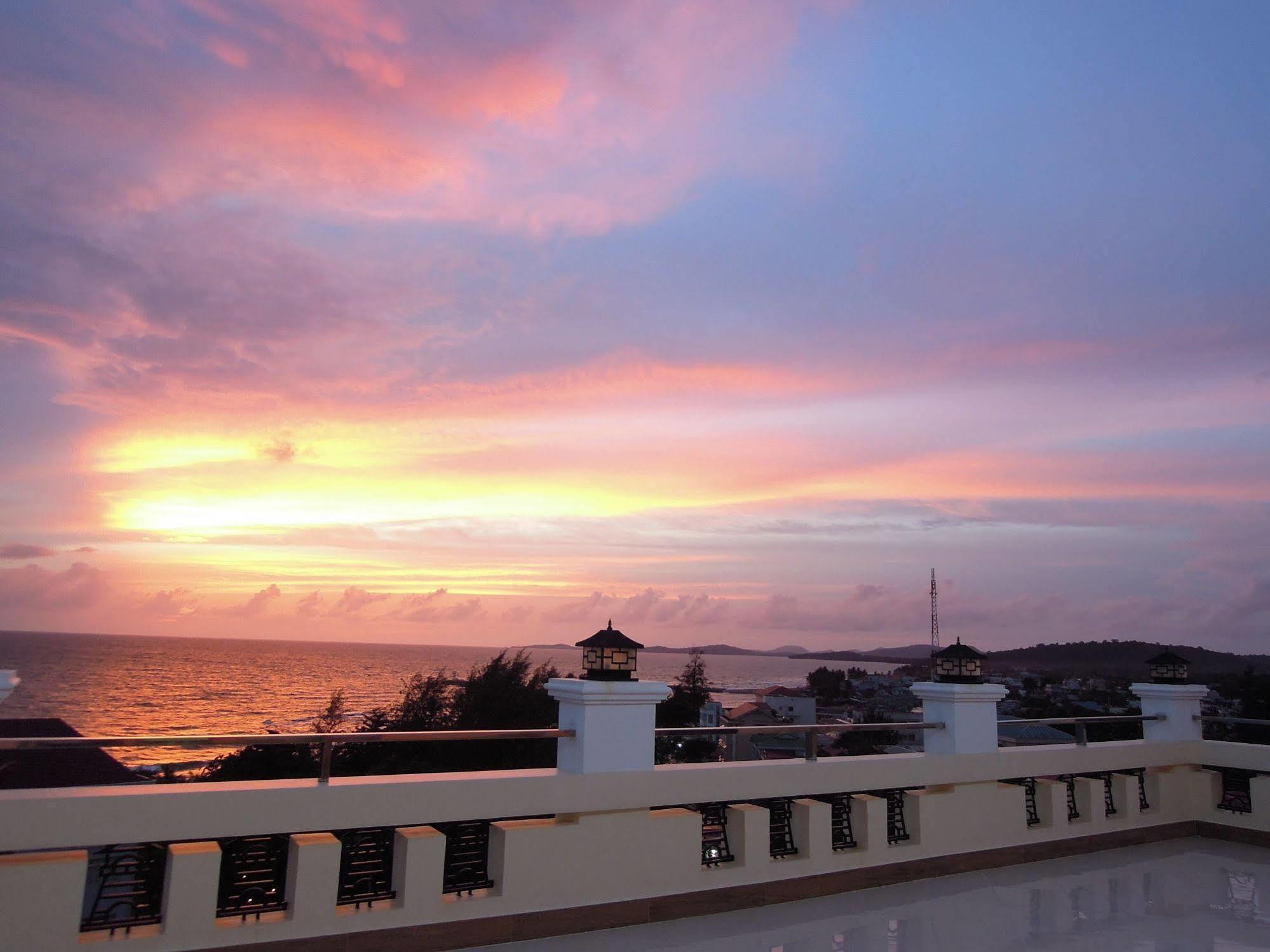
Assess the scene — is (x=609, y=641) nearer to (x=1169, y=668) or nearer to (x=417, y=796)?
(x=417, y=796)

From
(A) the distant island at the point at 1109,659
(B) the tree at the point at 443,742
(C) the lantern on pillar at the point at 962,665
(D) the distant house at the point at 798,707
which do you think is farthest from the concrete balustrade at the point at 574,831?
(B) the tree at the point at 443,742

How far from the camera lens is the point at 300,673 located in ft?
257

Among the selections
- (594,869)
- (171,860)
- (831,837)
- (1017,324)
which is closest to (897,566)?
(1017,324)

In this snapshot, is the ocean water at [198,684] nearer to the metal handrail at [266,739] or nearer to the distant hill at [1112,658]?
the metal handrail at [266,739]

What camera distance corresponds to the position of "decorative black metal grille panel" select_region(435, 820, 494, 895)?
3.67 meters

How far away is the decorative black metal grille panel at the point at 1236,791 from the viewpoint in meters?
6.46

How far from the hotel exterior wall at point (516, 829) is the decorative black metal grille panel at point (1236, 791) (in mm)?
1637

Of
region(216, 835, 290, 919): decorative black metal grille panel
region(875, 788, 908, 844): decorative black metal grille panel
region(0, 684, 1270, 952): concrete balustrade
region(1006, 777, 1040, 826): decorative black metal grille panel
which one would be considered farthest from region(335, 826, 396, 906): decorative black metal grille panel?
region(1006, 777, 1040, 826): decorative black metal grille panel

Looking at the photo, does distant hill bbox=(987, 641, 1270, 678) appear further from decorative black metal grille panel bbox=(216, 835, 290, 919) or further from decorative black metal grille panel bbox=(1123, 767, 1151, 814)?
decorative black metal grille panel bbox=(216, 835, 290, 919)

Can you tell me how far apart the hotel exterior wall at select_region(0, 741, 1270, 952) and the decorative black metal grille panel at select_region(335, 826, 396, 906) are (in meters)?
0.07

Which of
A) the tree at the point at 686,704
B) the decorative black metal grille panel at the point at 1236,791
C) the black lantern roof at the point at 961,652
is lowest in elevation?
the tree at the point at 686,704

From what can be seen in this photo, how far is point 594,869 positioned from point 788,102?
7.68 meters

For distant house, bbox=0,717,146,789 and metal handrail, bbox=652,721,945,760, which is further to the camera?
distant house, bbox=0,717,146,789

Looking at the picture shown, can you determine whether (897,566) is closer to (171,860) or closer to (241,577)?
(171,860)
